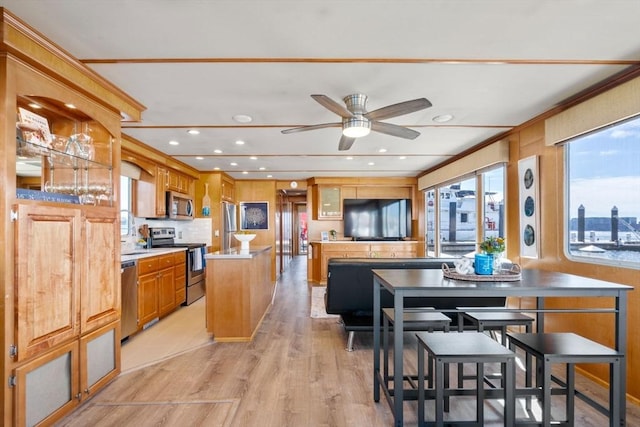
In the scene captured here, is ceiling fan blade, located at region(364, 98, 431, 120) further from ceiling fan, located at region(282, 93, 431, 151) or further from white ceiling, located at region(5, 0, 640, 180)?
white ceiling, located at region(5, 0, 640, 180)

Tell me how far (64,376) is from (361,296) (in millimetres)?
2415

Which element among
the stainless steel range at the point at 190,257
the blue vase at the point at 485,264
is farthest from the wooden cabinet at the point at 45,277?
the stainless steel range at the point at 190,257

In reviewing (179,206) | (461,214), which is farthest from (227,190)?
(461,214)

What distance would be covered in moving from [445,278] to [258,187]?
5944 mm

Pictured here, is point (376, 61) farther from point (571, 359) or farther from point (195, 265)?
point (195, 265)

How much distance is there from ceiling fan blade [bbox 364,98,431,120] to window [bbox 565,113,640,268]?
159 centimetres

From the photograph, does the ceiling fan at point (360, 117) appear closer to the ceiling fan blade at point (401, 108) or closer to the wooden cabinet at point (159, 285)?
the ceiling fan blade at point (401, 108)

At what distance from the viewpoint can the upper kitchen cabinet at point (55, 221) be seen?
1.76 metres

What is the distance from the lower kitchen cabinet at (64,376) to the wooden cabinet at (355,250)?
460 centimetres

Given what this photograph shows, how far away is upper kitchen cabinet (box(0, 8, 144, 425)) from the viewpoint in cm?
176

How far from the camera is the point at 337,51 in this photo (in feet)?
6.66

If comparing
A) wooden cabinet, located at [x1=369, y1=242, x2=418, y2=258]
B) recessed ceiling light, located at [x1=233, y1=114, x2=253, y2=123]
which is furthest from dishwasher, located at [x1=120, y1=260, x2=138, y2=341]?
wooden cabinet, located at [x1=369, y1=242, x2=418, y2=258]

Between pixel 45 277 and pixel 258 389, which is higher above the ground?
pixel 45 277

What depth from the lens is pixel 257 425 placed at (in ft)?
6.73
